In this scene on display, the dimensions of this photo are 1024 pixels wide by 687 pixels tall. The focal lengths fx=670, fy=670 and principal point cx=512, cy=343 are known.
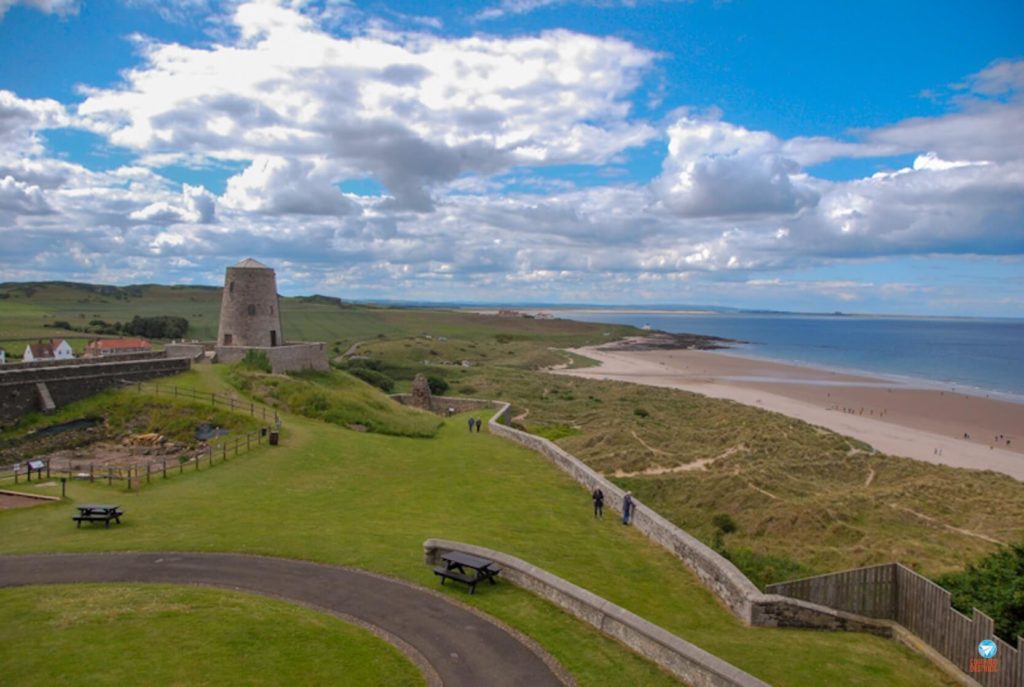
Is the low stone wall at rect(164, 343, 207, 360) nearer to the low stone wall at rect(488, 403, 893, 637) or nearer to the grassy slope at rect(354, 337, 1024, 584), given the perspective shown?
the grassy slope at rect(354, 337, 1024, 584)

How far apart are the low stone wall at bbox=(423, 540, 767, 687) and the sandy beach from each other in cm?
3442

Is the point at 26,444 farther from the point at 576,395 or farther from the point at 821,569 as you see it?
the point at 576,395

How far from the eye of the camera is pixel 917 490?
27453 mm

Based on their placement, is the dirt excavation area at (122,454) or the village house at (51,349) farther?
the village house at (51,349)

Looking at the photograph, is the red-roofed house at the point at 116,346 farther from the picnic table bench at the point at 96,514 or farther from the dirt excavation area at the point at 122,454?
the picnic table bench at the point at 96,514

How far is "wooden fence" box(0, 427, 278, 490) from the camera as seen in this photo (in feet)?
61.5

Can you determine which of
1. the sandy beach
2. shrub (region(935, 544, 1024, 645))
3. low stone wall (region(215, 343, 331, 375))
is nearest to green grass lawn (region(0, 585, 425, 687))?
shrub (region(935, 544, 1024, 645))

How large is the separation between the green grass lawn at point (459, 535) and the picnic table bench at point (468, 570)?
0.25m

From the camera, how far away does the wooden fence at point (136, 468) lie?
18750 millimetres

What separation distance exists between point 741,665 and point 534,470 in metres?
14.9

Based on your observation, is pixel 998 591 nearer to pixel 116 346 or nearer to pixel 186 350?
pixel 186 350

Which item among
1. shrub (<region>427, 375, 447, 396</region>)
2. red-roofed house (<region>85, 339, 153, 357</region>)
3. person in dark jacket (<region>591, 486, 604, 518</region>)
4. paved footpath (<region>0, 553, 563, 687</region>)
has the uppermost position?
red-roofed house (<region>85, 339, 153, 357</region>)

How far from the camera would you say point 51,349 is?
178 ft

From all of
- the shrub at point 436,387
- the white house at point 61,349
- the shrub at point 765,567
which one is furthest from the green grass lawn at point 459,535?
the white house at point 61,349
